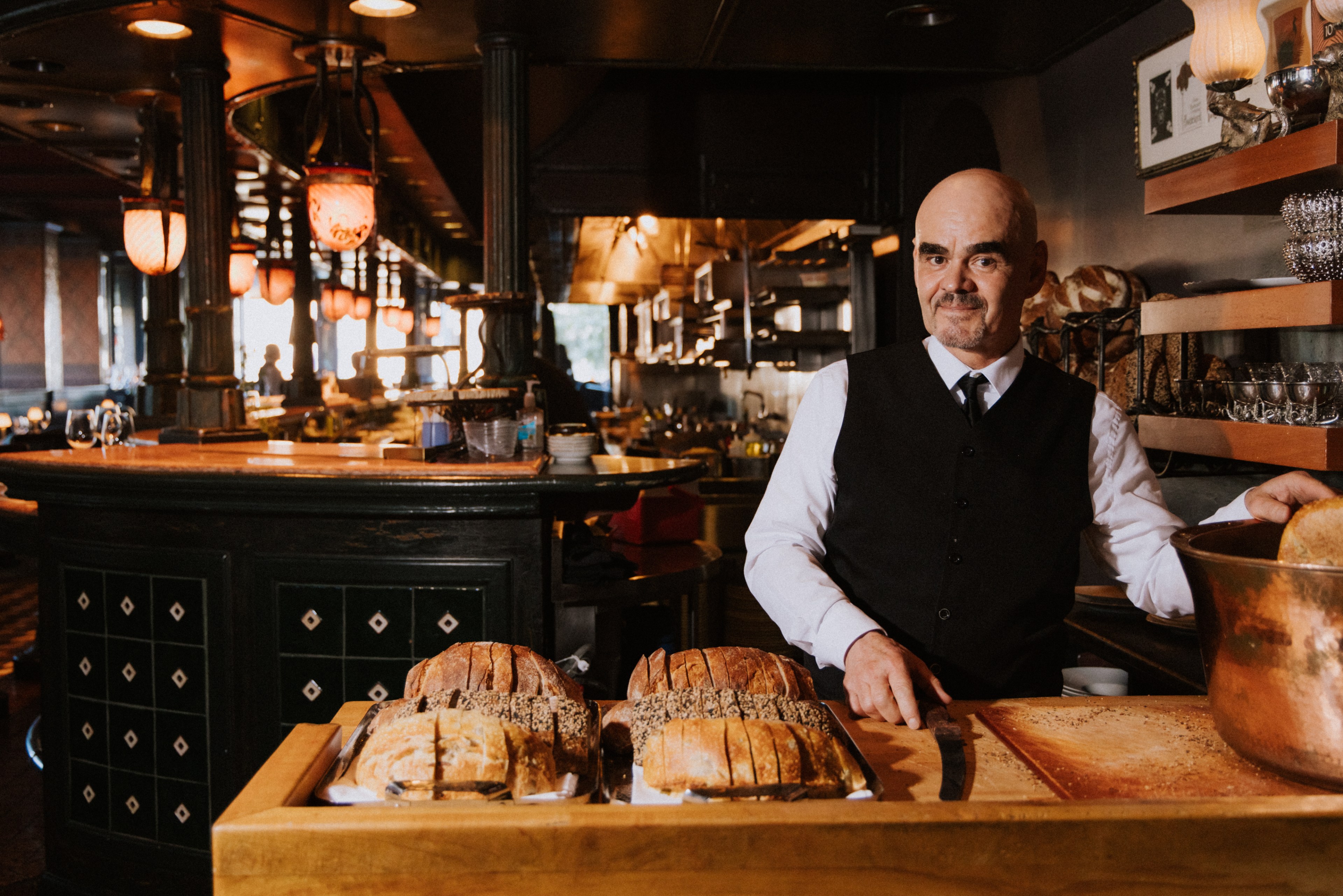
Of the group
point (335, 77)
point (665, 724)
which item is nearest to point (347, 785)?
point (665, 724)

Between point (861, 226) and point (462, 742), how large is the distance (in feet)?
19.6

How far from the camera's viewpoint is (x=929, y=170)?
246 inches

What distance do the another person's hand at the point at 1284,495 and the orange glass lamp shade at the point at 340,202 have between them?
3607 mm

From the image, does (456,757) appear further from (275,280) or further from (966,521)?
(275,280)

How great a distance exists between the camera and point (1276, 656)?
987mm

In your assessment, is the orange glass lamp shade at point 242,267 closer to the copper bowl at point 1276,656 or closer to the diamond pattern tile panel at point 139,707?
the diamond pattern tile panel at point 139,707

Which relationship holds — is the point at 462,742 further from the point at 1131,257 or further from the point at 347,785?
Answer: the point at 1131,257

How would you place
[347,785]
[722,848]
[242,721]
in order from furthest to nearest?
[242,721]
[347,785]
[722,848]

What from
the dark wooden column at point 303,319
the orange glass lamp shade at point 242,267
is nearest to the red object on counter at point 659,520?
the orange glass lamp shade at point 242,267

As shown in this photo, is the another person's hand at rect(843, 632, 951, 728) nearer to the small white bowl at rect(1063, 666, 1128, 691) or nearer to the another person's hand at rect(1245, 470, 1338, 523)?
the another person's hand at rect(1245, 470, 1338, 523)

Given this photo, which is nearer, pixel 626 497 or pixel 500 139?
pixel 626 497

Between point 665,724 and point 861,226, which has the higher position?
point 861,226

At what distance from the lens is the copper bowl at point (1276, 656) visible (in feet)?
3.11

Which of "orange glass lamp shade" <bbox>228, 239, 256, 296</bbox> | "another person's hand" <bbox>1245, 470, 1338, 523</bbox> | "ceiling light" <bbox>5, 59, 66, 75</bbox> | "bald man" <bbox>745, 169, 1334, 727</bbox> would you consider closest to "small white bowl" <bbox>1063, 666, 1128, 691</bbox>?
"bald man" <bbox>745, 169, 1334, 727</bbox>
